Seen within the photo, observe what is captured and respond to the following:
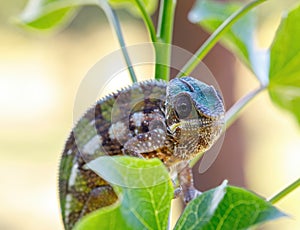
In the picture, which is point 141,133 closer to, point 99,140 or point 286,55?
point 99,140

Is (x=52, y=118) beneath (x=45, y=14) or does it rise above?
above

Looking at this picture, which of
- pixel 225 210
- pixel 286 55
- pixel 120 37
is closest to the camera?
pixel 225 210

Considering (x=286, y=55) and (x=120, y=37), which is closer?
(x=120, y=37)

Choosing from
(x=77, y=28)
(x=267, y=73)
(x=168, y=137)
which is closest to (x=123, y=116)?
(x=168, y=137)

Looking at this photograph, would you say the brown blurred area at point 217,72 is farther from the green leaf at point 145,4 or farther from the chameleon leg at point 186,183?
the chameleon leg at point 186,183

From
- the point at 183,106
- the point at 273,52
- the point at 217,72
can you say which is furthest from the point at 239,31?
the point at 217,72

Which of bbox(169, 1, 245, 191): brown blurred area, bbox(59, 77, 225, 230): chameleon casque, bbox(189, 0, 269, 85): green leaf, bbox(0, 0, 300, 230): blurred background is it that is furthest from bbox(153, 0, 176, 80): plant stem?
bbox(0, 0, 300, 230): blurred background

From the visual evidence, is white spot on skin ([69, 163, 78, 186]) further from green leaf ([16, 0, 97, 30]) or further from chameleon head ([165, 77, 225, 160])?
green leaf ([16, 0, 97, 30])
